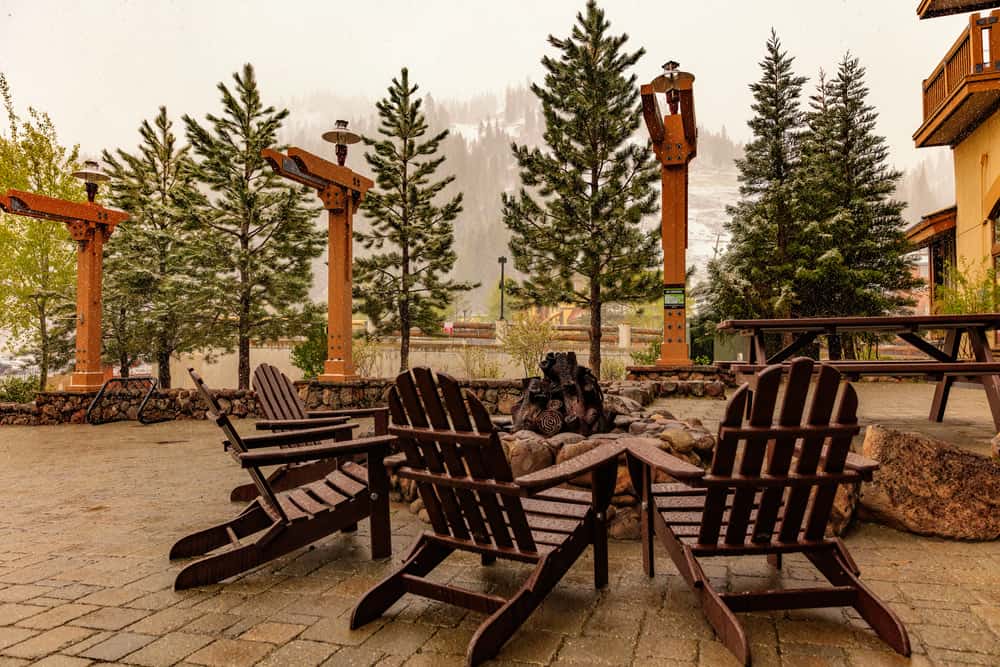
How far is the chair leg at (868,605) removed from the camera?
5.98 feet

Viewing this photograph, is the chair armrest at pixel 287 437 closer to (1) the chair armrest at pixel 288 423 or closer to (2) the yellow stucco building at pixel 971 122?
(1) the chair armrest at pixel 288 423

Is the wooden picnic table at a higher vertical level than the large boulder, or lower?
higher

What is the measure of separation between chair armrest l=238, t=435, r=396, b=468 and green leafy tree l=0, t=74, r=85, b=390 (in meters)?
13.0

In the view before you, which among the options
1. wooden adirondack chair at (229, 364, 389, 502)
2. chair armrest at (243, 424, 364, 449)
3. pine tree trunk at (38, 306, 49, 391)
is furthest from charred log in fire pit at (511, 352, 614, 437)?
pine tree trunk at (38, 306, 49, 391)

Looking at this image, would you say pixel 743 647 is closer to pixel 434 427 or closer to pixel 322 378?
pixel 434 427

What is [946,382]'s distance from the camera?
16.5 ft

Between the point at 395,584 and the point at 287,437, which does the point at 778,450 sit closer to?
Answer: the point at 395,584

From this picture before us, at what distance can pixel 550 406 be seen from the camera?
402 cm

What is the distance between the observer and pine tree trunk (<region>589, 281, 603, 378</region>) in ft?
44.0

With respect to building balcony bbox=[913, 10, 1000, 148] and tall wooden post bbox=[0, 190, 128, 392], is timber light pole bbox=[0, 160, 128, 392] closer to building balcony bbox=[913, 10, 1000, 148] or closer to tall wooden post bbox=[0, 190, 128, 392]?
tall wooden post bbox=[0, 190, 128, 392]

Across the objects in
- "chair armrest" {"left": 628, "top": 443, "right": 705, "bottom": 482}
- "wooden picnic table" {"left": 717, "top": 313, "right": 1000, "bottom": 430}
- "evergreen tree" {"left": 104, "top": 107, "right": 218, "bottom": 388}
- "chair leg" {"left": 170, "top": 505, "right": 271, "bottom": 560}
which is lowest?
"chair leg" {"left": 170, "top": 505, "right": 271, "bottom": 560}

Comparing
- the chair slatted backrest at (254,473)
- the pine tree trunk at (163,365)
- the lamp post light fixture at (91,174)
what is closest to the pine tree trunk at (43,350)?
the pine tree trunk at (163,365)

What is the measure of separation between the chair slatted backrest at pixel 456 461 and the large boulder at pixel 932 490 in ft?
7.16

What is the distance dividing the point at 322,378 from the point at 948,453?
314 inches
